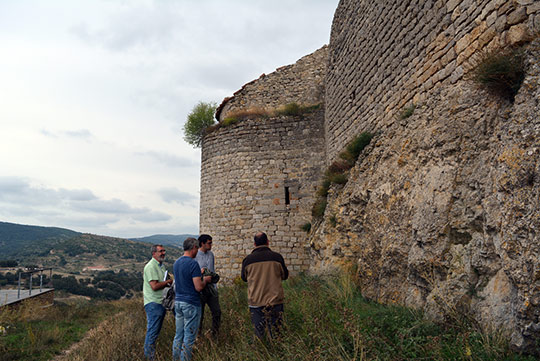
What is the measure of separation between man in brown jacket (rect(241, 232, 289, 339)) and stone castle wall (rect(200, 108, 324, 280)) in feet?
20.8

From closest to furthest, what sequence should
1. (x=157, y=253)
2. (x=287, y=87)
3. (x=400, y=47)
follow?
(x=157, y=253), (x=400, y=47), (x=287, y=87)

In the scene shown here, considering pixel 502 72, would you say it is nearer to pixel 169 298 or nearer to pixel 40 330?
pixel 169 298

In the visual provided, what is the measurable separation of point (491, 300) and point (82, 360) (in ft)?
16.6

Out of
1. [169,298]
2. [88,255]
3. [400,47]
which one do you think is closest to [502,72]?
[400,47]

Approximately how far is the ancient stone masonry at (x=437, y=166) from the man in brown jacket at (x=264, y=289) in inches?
62.6

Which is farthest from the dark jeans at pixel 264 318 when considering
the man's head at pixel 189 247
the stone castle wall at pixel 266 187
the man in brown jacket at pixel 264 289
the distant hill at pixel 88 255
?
the distant hill at pixel 88 255

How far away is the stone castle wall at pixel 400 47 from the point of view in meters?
3.87

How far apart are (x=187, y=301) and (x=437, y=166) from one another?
3.50 meters

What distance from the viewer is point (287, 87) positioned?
1218cm

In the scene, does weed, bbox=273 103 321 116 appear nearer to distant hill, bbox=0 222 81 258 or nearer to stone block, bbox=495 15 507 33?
stone block, bbox=495 15 507 33

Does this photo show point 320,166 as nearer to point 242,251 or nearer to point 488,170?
point 242,251

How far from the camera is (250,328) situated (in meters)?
4.75

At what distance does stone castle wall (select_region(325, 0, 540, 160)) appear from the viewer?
387cm

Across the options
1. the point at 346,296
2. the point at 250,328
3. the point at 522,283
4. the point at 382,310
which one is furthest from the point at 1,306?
the point at 522,283
